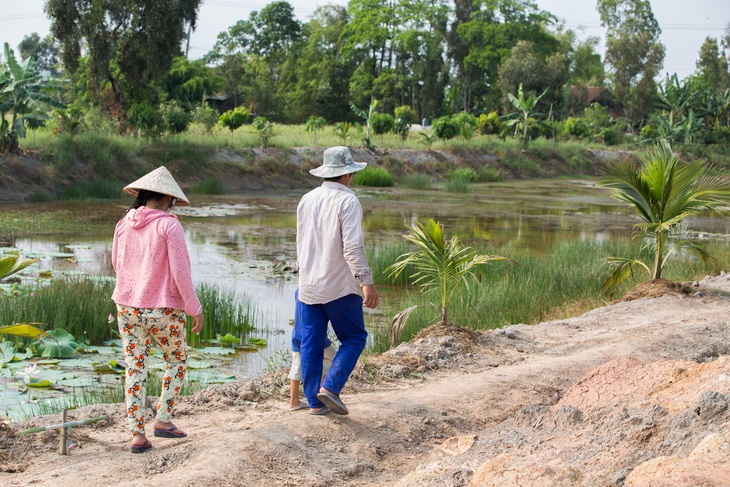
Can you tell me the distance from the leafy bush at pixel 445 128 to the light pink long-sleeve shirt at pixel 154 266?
3759 cm

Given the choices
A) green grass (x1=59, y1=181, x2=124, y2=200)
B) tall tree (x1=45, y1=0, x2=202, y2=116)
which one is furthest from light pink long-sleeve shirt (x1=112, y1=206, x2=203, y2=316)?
tall tree (x1=45, y1=0, x2=202, y2=116)

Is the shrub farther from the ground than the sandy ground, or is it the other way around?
the shrub

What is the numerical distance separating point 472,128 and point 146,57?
1983cm

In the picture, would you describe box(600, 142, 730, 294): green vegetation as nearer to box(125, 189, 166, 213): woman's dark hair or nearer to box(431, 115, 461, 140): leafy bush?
box(125, 189, 166, 213): woman's dark hair

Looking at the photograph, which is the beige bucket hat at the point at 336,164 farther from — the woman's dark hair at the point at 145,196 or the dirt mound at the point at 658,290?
the dirt mound at the point at 658,290

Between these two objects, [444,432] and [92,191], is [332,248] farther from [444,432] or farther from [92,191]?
[92,191]

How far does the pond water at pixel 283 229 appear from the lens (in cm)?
1085

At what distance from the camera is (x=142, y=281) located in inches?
174

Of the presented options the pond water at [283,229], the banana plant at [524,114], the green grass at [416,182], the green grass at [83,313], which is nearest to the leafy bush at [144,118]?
the pond water at [283,229]

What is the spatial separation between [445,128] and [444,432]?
37146mm

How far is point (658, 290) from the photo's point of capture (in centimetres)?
982

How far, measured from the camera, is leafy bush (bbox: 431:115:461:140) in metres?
41.4

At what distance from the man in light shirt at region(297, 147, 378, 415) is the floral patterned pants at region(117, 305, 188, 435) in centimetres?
83

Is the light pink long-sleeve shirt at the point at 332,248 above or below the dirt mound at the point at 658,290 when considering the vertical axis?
above
